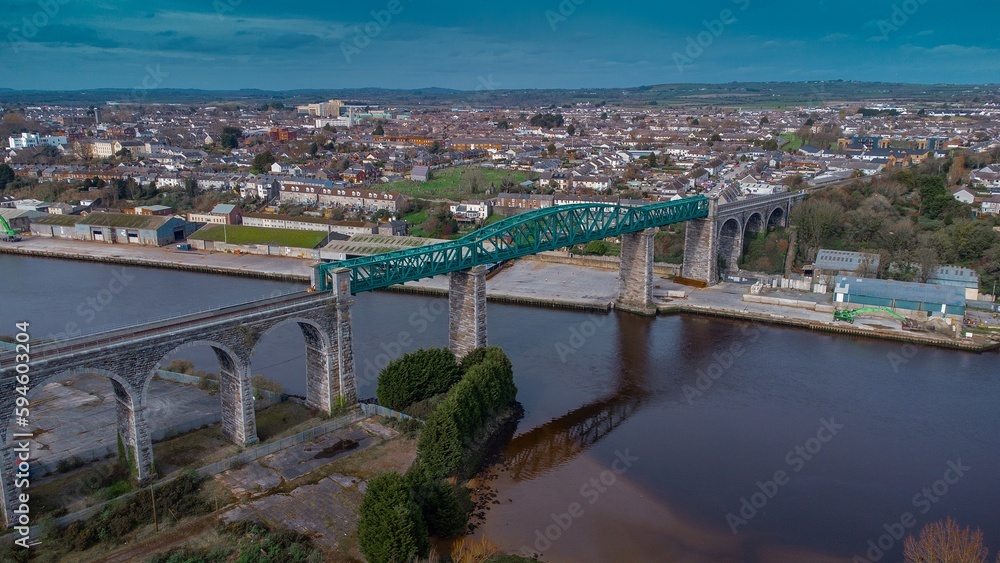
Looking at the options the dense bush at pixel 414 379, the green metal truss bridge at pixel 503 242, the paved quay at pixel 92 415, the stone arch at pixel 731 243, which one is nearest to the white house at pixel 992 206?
the stone arch at pixel 731 243

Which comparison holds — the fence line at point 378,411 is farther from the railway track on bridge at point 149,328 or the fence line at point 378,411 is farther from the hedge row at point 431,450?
the railway track on bridge at point 149,328

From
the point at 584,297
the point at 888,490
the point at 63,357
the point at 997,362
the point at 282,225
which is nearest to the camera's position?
the point at 63,357

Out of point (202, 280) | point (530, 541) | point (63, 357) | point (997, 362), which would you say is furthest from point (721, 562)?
point (202, 280)

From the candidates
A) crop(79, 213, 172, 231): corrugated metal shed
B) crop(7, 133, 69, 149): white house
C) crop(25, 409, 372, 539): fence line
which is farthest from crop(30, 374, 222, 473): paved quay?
crop(7, 133, 69, 149): white house

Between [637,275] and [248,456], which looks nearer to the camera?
[248,456]

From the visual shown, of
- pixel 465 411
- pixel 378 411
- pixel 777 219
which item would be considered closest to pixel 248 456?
pixel 378 411

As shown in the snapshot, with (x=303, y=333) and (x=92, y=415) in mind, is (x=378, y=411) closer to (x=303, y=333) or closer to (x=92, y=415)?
(x=303, y=333)

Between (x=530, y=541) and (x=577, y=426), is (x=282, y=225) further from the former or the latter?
(x=530, y=541)
